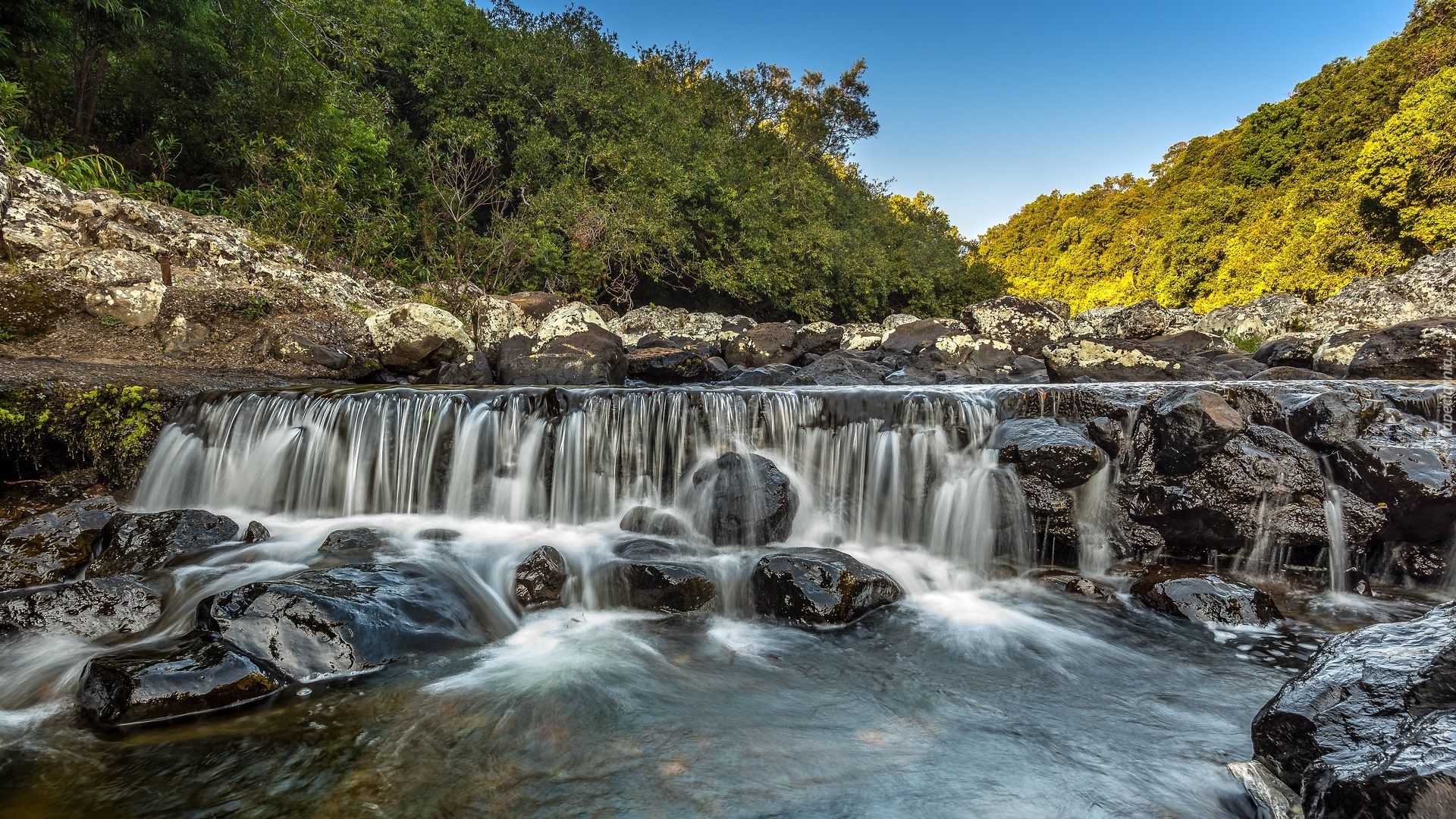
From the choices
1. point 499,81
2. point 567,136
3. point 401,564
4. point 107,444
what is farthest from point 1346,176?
point 107,444

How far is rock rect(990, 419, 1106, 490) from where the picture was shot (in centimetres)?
542

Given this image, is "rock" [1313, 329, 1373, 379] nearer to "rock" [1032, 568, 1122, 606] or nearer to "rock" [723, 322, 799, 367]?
"rock" [1032, 568, 1122, 606]

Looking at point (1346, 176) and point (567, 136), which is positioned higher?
point (1346, 176)

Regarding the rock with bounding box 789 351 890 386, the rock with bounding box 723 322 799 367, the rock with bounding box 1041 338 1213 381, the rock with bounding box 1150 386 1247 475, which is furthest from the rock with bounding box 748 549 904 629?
the rock with bounding box 723 322 799 367

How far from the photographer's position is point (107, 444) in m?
6.04

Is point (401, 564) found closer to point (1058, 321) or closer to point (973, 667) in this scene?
point (973, 667)

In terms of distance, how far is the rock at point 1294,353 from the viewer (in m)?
10.8

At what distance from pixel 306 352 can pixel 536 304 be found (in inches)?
193

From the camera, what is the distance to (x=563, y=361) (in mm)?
10070

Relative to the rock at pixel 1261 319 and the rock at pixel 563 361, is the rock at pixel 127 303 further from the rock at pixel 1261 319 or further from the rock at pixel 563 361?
the rock at pixel 1261 319

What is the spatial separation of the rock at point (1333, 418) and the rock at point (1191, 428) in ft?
1.78

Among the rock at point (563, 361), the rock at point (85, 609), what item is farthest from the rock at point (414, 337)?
the rock at point (85, 609)

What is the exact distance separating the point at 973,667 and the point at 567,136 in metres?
18.5

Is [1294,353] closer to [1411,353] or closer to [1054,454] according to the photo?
[1411,353]
